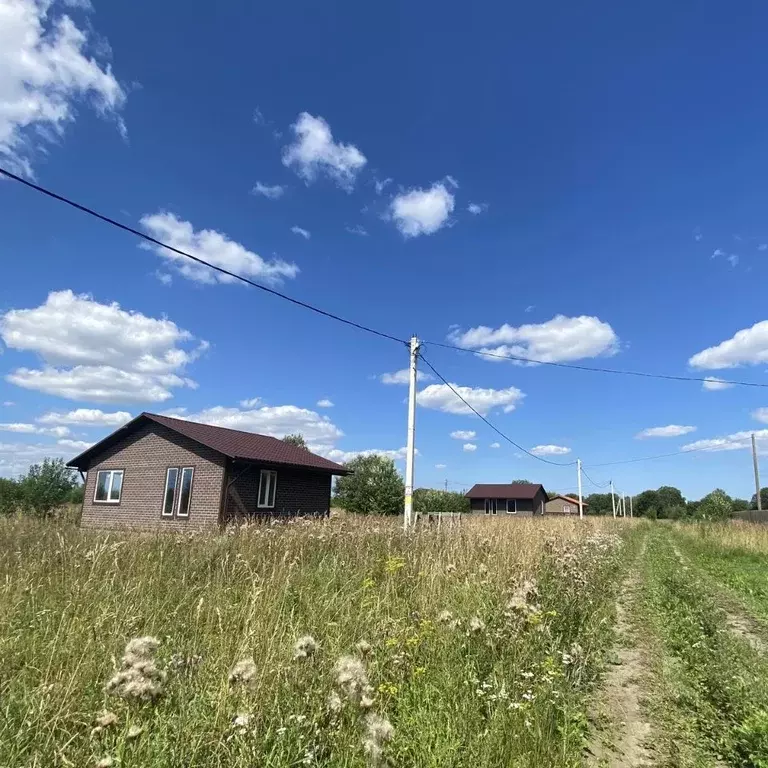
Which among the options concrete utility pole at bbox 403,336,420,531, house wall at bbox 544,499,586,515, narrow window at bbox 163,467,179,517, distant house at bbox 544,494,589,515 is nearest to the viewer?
concrete utility pole at bbox 403,336,420,531

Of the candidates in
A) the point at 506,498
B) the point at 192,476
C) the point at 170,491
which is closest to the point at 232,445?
the point at 192,476

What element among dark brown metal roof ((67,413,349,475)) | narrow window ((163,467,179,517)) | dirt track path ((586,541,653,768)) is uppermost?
dark brown metal roof ((67,413,349,475))

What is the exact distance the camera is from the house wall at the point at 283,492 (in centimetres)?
1980

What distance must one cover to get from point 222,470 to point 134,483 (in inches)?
233

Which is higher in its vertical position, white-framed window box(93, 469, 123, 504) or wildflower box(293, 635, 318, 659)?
white-framed window box(93, 469, 123, 504)

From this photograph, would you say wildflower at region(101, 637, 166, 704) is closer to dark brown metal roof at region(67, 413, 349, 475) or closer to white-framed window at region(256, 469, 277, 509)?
Answer: dark brown metal roof at region(67, 413, 349, 475)

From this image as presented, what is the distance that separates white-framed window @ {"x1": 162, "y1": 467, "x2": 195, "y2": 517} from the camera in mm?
20781

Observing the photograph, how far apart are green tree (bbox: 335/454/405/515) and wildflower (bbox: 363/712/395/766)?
3360 cm

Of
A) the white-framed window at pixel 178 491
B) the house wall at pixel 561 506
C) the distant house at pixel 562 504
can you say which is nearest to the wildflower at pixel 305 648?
the white-framed window at pixel 178 491

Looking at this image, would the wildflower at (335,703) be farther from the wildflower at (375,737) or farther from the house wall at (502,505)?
the house wall at (502,505)

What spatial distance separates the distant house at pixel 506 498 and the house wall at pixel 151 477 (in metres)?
46.1

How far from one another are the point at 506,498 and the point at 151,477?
49.1m

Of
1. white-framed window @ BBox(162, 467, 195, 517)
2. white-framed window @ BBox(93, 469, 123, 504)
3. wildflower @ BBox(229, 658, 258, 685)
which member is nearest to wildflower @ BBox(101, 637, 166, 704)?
wildflower @ BBox(229, 658, 258, 685)

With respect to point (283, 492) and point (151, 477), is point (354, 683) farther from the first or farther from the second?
point (151, 477)
